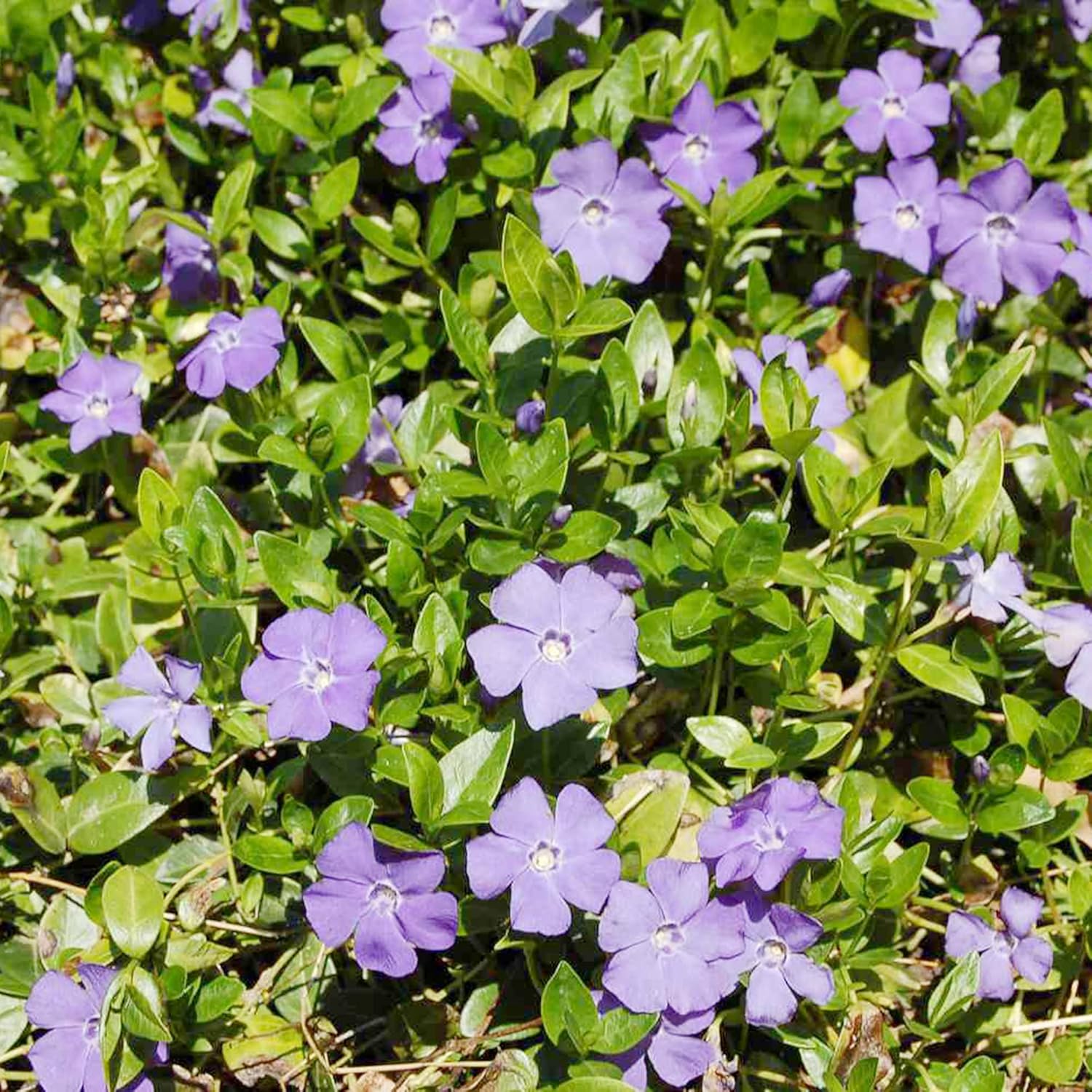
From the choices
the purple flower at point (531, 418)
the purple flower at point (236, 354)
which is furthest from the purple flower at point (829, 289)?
the purple flower at point (236, 354)

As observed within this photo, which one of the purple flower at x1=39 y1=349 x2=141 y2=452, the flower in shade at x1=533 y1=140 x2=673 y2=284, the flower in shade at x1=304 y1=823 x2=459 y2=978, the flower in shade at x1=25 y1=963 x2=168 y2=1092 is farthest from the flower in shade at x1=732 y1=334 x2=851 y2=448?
the flower in shade at x1=25 y1=963 x2=168 y2=1092

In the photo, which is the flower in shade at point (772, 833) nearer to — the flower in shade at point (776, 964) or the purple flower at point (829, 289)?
the flower in shade at point (776, 964)

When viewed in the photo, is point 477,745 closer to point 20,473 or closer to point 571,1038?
point 571,1038

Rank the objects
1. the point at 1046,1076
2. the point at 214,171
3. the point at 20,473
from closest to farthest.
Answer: the point at 1046,1076 < the point at 20,473 < the point at 214,171

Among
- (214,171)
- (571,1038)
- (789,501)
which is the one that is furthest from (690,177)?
(571,1038)

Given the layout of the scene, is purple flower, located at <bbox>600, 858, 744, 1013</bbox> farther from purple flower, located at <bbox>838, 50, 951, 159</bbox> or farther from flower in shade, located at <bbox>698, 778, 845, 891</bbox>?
purple flower, located at <bbox>838, 50, 951, 159</bbox>

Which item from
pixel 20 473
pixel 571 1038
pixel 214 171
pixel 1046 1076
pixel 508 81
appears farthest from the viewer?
pixel 214 171
